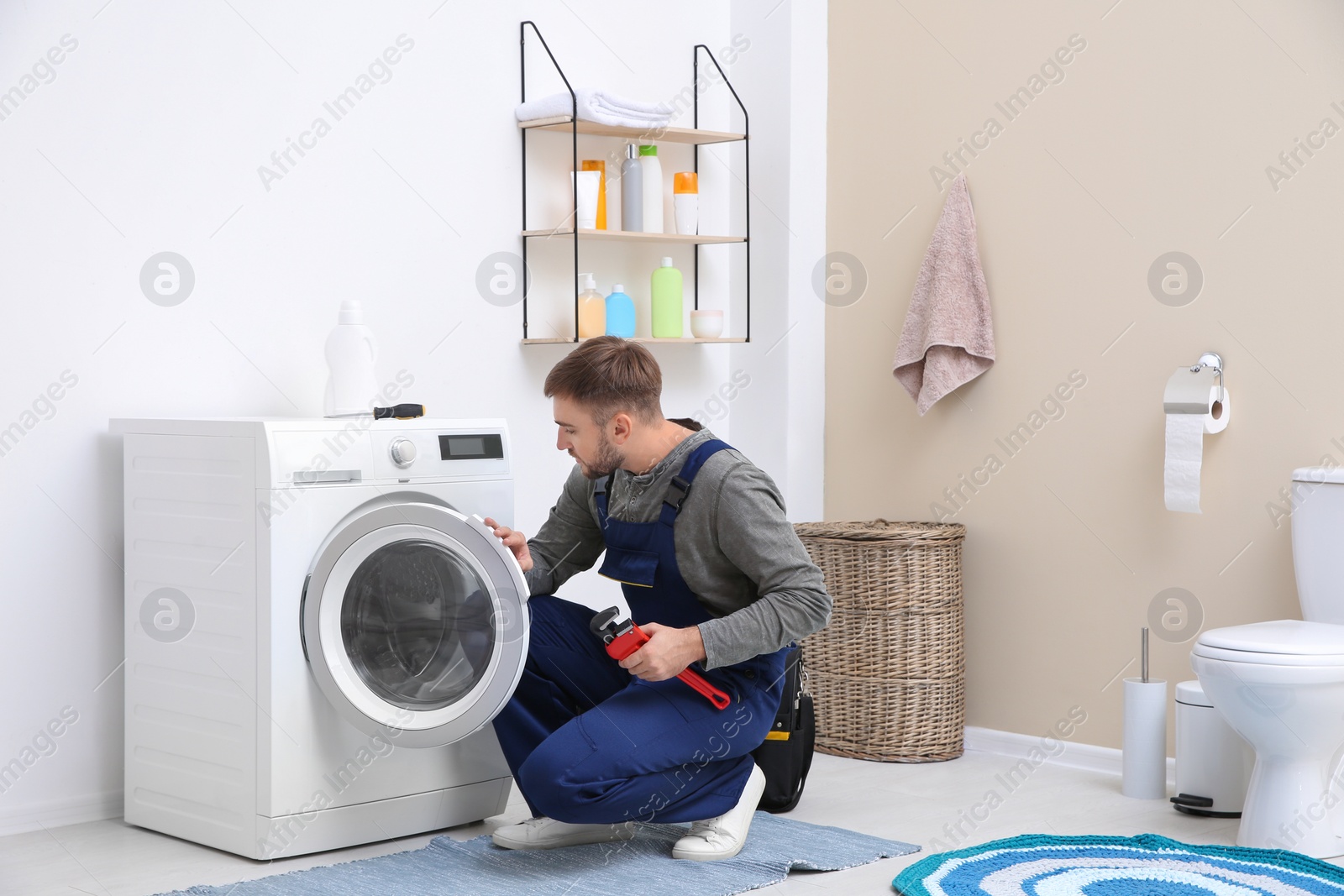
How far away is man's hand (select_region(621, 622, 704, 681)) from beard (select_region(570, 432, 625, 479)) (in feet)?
1.03

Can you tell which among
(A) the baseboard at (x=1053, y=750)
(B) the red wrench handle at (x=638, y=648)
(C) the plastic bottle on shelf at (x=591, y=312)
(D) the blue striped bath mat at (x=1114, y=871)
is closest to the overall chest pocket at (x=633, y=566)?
(B) the red wrench handle at (x=638, y=648)

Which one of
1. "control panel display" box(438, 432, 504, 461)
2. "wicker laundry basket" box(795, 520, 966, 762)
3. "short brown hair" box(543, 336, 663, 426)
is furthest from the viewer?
"wicker laundry basket" box(795, 520, 966, 762)

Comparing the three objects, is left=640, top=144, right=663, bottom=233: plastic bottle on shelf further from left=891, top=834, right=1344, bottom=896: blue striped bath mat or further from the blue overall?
left=891, top=834, right=1344, bottom=896: blue striped bath mat

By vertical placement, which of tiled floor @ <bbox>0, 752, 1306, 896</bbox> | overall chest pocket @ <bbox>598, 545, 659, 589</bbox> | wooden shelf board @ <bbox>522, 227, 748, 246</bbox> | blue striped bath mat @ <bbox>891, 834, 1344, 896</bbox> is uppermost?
wooden shelf board @ <bbox>522, 227, 748, 246</bbox>

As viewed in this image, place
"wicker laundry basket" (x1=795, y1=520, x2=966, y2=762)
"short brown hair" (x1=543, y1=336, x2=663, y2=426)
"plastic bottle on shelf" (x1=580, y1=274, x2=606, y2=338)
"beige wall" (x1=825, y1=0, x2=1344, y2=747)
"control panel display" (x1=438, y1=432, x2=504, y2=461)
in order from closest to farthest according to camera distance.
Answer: "short brown hair" (x1=543, y1=336, x2=663, y2=426), "control panel display" (x1=438, y1=432, x2=504, y2=461), "beige wall" (x1=825, y1=0, x2=1344, y2=747), "wicker laundry basket" (x1=795, y1=520, x2=966, y2=762), "plastic bottle on shelf" (x1=580, y1=274, x2=606, y2=338)

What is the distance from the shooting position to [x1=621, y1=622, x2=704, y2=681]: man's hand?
226 centimetres

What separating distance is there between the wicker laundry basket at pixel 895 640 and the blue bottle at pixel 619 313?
709 millimetres

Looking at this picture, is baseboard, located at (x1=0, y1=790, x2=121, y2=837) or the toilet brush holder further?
the toilet brush holder

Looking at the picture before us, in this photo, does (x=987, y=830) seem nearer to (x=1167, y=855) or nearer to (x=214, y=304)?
(x=1167, y=855)

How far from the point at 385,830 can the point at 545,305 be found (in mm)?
1445

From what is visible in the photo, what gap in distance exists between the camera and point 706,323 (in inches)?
144

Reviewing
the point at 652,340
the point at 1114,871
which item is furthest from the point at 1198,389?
the point at 652,340

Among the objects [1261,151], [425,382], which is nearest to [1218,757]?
[1261,151]

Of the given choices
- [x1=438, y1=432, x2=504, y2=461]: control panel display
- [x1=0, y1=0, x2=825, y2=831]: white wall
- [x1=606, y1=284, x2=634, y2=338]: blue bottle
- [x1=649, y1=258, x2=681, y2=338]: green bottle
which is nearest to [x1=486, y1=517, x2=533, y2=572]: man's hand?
[x1=438, y1=432, x2=504, y2=461]: control panel display
